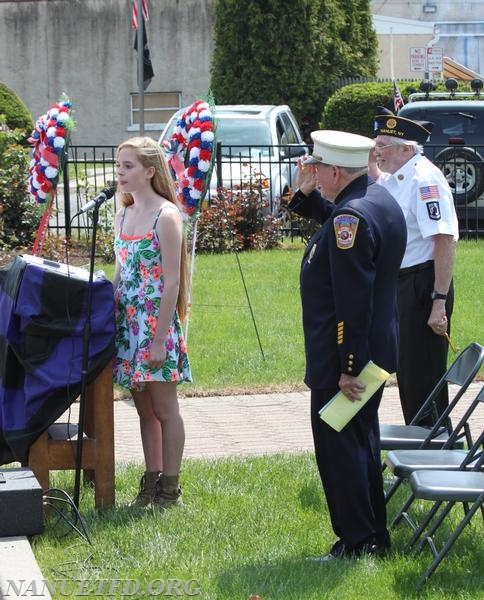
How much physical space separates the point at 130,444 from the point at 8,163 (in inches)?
303

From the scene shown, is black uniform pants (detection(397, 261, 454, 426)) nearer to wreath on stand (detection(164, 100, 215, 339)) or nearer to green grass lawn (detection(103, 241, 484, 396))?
wreath on stand (detection(164, 100, 215, 339))

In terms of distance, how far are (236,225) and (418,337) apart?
26.4ft

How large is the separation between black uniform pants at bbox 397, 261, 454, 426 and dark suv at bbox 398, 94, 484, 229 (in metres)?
8.24

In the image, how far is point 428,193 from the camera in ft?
20.6

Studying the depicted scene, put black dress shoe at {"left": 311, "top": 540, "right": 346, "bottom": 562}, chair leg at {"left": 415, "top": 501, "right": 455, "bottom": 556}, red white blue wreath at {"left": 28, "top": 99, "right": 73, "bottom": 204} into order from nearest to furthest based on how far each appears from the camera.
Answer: chair leg at {"left": 415, "top": 501, "right": 455, "bottom": 556}, black dress shoe at {"left": 311, "top": 540, "right": 346, "bottom": 562}, red white blue wreath at {"left": 28, "top": 99, "right": 73, "bottom": 204}

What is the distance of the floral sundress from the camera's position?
5.80m

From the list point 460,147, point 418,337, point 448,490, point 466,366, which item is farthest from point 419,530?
point 460,147

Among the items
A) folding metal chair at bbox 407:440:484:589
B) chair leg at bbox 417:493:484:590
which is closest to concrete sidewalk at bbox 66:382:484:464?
folding metal chair at bbox 407:440:484:589

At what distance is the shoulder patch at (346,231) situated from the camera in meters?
4.79

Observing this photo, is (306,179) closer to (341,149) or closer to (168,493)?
(341,149)

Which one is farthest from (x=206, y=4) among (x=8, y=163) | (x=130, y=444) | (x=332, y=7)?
(x=130, y=444)

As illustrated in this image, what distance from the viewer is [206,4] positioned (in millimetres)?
30266

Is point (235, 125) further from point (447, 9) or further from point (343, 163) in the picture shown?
point (447, 9)

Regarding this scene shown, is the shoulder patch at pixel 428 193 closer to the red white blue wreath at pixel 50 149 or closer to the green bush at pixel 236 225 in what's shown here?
the red white blue wreath at pixel 50 149
